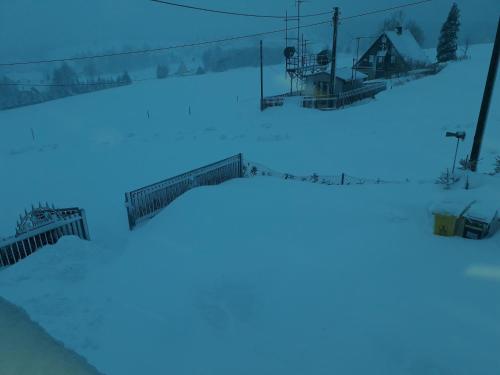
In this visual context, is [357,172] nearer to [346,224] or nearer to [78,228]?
[346,224]

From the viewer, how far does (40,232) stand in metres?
7.11

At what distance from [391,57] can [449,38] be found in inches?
516

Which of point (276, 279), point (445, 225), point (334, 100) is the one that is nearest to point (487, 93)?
point (445, 225)

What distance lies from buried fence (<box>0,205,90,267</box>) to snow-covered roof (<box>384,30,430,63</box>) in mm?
39833

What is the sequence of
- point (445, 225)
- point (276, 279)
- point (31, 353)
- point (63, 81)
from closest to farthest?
point (31, 353)
point (276, 279)
point (445, 225)
point (63, 81)

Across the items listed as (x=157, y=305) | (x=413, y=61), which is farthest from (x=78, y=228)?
(x=413, y=61)

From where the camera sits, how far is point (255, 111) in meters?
26.0

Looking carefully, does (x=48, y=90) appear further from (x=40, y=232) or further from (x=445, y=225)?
(x=445, y=225)

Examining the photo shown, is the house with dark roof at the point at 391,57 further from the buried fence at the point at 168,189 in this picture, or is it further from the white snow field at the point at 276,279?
the buried fence at the point at 168,189

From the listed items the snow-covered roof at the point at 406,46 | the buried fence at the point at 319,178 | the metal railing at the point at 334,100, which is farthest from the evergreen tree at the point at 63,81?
the buried fence at the point at 319,178

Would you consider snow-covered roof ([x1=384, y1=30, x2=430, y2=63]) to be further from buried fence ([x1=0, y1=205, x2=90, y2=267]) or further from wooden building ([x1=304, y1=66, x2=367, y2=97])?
buried fence ([x1=0, y1=205, x2=90, y2=267])

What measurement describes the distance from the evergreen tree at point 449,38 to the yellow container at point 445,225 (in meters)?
47.0

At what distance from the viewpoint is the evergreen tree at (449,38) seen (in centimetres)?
4228

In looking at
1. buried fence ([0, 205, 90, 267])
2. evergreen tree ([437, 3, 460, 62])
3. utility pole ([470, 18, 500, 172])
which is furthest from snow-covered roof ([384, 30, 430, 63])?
buried fence ([0, 205, 90, 267])
